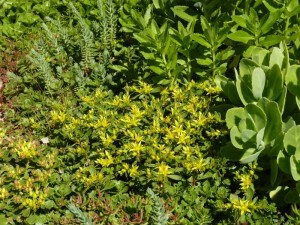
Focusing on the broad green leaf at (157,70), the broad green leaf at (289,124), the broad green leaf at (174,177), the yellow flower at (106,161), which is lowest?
the broad green leaf at (174,177)

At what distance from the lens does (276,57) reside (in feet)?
9.46

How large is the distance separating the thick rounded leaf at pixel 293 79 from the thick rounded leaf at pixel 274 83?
0.26ft

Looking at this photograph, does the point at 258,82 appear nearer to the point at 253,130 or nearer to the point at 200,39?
the point at 253,130

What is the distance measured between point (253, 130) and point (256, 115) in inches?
3.2

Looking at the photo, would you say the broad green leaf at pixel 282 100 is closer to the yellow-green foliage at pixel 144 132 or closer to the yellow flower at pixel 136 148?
the yellow-green foliage at pixel 144 132

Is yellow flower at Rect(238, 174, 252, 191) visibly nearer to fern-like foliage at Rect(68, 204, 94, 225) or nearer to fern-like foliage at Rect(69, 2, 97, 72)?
fern-like foliage at Rect(68, 204, 94, 225)

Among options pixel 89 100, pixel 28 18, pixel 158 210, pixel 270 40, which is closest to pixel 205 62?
pixel 270 40

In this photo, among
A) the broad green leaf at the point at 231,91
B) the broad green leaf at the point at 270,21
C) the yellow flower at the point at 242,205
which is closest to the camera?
the yellow flower at the point at 242,205

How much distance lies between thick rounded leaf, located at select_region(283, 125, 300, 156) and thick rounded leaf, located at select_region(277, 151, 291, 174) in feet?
0.14

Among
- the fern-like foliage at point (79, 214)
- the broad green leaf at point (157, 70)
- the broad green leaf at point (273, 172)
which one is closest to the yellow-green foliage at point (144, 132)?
the broad green leaf at point (157, 70)

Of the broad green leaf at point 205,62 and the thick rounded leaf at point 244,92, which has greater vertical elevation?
the thick rounded leaf at point 244,92

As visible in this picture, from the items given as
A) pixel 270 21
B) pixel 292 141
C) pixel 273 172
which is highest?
pixel 270 21

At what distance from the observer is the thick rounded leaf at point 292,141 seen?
2564mm

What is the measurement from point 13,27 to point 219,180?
2866 mm
